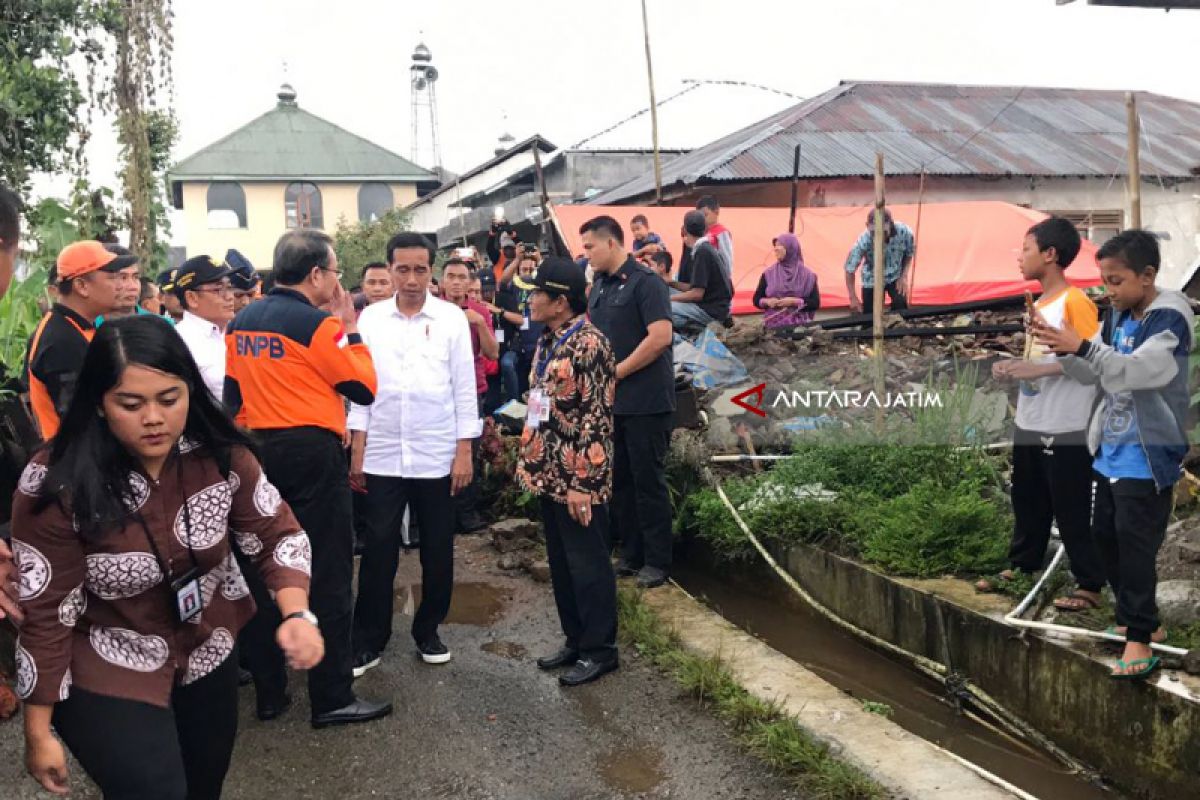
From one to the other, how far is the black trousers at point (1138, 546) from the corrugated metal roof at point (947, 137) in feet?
41.3

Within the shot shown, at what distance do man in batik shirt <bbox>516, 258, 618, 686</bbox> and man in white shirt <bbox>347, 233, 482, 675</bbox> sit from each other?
0.39 m

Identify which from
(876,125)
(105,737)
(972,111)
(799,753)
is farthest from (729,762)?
(972,111)

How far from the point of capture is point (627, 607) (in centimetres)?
552

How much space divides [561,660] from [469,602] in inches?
52.4

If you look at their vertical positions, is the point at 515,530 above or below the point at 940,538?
below

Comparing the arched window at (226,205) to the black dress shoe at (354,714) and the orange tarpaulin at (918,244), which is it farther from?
the black dress shoe at (354,714)

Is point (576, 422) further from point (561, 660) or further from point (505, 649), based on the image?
point (505, 649)

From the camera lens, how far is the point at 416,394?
4789mm

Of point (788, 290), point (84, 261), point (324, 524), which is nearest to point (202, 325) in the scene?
point (84, 261)

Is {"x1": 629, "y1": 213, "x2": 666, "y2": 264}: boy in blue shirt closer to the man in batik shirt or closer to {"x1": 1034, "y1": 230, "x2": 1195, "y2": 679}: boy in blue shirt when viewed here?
the man in batik shirt

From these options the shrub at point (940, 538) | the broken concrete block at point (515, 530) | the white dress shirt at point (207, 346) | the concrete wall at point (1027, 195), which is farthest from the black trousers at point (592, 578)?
the concrete wall at point (1027, 195)

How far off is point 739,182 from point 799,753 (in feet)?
44.8

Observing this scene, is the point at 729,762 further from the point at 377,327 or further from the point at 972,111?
the point at 972,111

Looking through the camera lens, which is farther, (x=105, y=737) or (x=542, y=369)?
(x=542, y=369)
